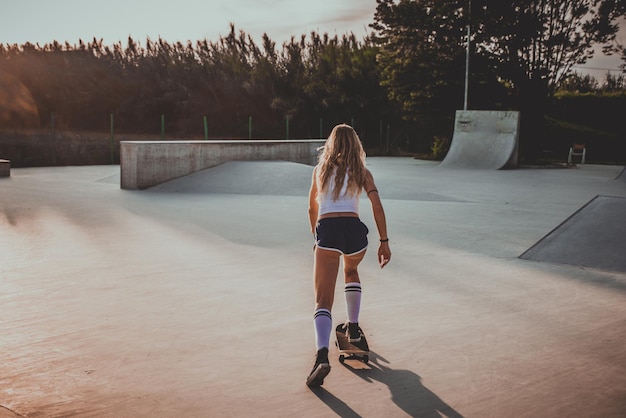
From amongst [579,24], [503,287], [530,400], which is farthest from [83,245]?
[579,24]

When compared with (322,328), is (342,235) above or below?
above

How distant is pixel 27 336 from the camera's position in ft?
14.4

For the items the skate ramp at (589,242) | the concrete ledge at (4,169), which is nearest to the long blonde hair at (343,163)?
the skate ramp at (589,242)

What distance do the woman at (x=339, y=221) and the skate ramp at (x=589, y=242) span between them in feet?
13.4

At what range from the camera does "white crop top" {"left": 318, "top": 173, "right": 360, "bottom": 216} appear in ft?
12.9

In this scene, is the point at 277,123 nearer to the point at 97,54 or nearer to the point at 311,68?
the point at 311,68

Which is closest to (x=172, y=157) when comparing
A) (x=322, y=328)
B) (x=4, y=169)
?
(x=4, y=169)

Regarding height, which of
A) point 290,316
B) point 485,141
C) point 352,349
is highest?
point 485,141

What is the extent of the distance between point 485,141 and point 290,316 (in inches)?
777

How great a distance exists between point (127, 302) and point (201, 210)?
6078 millimetres

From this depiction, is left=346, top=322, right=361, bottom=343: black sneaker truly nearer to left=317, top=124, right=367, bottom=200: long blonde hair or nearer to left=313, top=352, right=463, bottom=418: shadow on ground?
left=313, top=352, right=463, bottom=418: shadow on ground

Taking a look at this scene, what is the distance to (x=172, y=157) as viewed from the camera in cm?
1587

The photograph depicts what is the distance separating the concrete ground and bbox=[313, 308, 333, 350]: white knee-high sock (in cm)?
25

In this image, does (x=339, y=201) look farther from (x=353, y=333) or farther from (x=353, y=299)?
(x=353, y=333)
